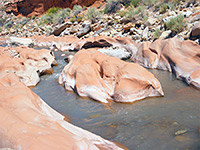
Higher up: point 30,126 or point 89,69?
point 30,126

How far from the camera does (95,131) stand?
13.0 ft

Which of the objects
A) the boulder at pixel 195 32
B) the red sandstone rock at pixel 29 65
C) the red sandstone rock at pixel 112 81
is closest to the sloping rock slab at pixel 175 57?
the boulder at pixel 195 32

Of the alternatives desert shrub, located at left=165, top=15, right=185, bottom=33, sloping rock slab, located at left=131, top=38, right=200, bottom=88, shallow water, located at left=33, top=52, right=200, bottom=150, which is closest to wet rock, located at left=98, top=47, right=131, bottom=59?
sloping rock slab, located at left=131, top=38, right=200, bottom=88

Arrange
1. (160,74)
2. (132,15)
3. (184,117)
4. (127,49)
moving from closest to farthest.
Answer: (184,117) < (160,74) < (127,49) < (132,15)

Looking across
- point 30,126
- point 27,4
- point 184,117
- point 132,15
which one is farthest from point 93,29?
point 27,4

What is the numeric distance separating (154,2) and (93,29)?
633 centimetres

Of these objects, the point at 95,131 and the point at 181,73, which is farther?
the point at 181,73

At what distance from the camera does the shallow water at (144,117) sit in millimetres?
3504

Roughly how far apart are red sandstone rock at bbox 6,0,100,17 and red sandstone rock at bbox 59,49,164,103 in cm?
2928

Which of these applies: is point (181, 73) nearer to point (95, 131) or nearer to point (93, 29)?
point (95, 131)

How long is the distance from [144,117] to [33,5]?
121 feet

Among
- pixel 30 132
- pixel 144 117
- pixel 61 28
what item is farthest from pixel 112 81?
pixel 61 28

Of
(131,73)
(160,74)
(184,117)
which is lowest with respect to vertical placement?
(160,74)

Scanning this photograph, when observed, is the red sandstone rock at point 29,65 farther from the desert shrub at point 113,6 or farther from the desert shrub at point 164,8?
the desert shrub at point 113,6
